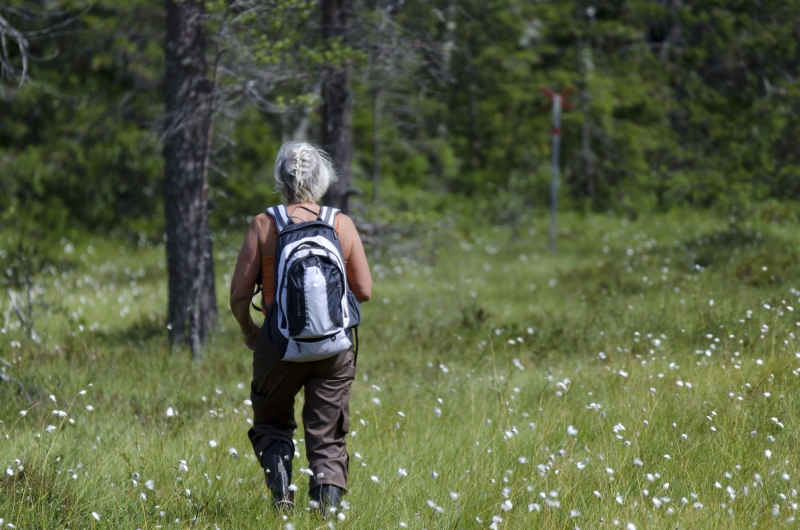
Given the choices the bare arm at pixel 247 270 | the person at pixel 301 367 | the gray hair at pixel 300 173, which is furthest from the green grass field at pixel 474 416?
the gray hair at pixel 300 173

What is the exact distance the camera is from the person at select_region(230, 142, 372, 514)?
12.6 feet

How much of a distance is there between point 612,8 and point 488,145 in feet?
19.3

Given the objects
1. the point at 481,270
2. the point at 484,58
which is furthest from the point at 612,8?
the point at 481,270

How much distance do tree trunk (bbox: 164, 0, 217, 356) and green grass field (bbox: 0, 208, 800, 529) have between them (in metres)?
0.55

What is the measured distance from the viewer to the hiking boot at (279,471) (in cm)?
→ 386

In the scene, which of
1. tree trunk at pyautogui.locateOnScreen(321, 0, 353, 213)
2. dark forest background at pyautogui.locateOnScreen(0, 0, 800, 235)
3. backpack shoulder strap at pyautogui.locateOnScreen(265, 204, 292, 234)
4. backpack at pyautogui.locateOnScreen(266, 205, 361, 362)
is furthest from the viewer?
dark forest background at pyautogui.locateOnScreen(0, 0, 800, 235)

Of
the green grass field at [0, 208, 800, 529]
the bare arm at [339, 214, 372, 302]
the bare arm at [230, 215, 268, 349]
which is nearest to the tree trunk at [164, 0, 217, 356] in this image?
the green grass field at [0, 208, 800, 529]

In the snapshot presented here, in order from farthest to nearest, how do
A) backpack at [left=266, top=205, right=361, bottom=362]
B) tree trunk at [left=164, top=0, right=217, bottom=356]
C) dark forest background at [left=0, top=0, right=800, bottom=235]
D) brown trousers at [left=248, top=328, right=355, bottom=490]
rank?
dark forest background at [left=0, top=0, right=800, bottom=235] < tree trunk at [left=164, top=0, right=217, bottom=356] < brown trousers at [left=248, top=328, right=355, bottom=490] < backpack at [left=266, top=205, right=361, bottom=362]

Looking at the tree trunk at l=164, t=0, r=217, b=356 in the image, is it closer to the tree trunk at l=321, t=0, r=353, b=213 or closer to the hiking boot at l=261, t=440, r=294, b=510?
the tree trunk at l=321, t=0, r=353, b=213

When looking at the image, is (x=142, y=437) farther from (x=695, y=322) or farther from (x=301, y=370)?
(x=695, y=322)

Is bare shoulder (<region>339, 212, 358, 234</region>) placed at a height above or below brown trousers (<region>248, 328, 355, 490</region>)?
above

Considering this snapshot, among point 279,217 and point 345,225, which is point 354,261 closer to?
point 345,225

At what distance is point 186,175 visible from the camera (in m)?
7.95

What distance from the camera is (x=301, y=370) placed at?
385 cm
